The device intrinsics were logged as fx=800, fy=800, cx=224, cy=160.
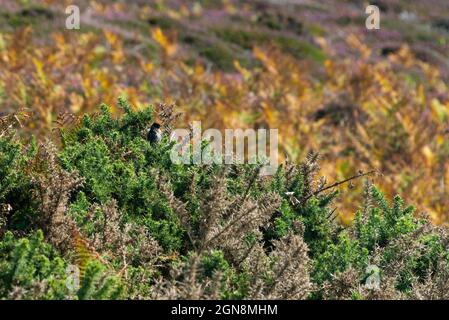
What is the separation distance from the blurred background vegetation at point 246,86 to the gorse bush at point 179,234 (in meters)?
0.62

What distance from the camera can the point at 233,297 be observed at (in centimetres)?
246

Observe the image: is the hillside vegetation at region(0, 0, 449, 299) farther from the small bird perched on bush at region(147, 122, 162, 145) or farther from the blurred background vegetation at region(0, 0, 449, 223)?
the blurred background vegetation at region(0, 0, 449, 223)

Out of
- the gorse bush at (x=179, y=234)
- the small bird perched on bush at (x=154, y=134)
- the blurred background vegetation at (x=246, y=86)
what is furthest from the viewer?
the blurred background vegetation at (x=246, y=86)

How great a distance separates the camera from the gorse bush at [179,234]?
2490mm

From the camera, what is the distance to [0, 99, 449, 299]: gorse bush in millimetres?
2490

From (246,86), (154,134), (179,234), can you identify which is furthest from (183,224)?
(246,86)

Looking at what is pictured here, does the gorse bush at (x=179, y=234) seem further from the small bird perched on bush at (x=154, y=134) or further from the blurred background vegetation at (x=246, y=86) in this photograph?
the blurred background vegetation at (x=246, y=86)

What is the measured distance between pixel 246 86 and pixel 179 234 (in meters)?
8.40

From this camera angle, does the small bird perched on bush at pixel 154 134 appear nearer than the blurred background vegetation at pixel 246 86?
Yes

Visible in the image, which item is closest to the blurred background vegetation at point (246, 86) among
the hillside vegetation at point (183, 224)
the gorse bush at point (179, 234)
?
the hillside vegetation at point (183, 224)

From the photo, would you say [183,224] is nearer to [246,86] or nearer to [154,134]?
[154,134]

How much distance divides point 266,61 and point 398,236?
10.1 m

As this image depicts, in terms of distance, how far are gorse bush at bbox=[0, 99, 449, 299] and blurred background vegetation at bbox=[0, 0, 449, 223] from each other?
621mm
